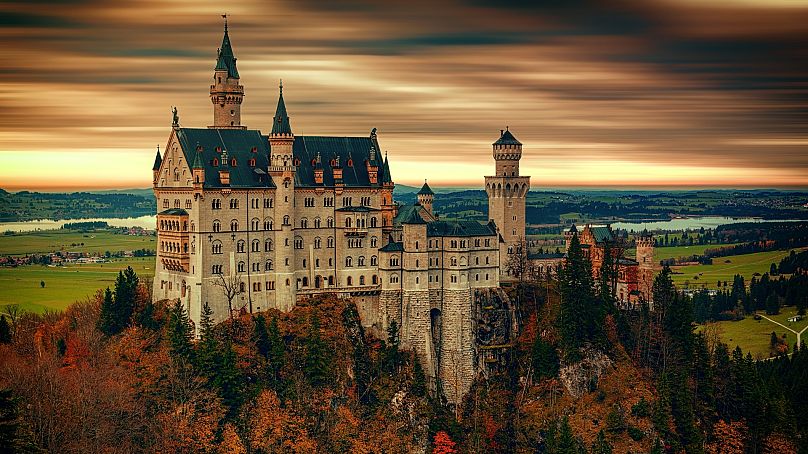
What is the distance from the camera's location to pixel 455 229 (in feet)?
393

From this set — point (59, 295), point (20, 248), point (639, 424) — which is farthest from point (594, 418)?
point (20, 248)

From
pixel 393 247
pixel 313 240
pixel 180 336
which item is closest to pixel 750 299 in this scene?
pixel 393 247

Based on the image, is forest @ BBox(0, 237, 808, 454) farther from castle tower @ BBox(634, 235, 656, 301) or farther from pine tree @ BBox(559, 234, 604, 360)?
castle tower @ BBox(634, 235, 656, 301)

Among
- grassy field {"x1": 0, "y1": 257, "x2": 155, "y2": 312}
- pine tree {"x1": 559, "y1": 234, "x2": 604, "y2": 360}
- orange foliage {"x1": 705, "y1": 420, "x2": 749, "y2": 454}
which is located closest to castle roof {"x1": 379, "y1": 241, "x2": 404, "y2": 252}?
pine tree {"x1": 559, "y1": 234, "x2": 604, "y2": 360}

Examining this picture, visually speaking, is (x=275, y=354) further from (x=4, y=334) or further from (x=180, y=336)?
(x=4, y=334)

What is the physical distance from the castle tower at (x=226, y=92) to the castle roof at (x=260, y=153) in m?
4.29

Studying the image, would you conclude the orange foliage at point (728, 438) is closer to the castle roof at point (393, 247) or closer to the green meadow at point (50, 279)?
the castle roof at point (393, 247)

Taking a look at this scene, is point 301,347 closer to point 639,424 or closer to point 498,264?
point 498,264

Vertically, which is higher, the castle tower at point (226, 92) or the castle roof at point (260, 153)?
the castle tower at point (226, 92)

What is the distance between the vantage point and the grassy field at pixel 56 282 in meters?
148

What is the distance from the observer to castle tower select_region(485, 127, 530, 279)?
5310 inches

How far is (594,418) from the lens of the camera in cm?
11544

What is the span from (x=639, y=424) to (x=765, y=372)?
29438 millimetres

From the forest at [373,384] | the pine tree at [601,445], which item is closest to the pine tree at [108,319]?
the forest at [373,384]
